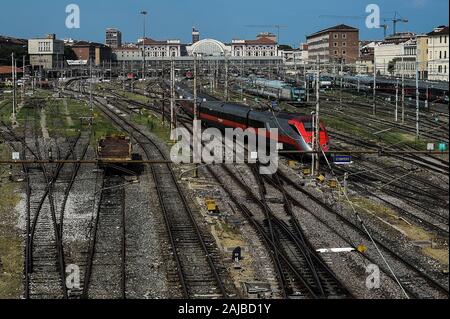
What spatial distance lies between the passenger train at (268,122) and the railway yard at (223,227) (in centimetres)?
21

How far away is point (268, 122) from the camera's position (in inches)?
981

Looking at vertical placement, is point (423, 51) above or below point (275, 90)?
above

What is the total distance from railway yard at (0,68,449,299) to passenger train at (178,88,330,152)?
21cm

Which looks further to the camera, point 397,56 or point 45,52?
point 45,52

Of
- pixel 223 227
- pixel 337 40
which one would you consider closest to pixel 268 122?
pixel 223 227

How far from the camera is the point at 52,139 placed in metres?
30.4

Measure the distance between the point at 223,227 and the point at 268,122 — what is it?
35.5ft

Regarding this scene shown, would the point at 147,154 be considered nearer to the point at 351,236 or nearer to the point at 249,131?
the point at 249,131

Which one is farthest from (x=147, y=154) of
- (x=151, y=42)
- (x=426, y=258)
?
(x=151, y=42)

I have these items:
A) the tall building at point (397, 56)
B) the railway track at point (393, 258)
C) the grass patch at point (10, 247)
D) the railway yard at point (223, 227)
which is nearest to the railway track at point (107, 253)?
the railway yard at point (223, 227)

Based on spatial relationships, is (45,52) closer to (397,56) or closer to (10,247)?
(397,56)

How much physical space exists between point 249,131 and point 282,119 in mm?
3657

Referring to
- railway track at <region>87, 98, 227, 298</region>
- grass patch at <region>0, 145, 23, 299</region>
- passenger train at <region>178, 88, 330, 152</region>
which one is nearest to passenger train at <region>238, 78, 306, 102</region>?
passenger train at <region>178, 88, 330, 152</region>

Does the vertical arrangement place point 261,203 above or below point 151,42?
below
